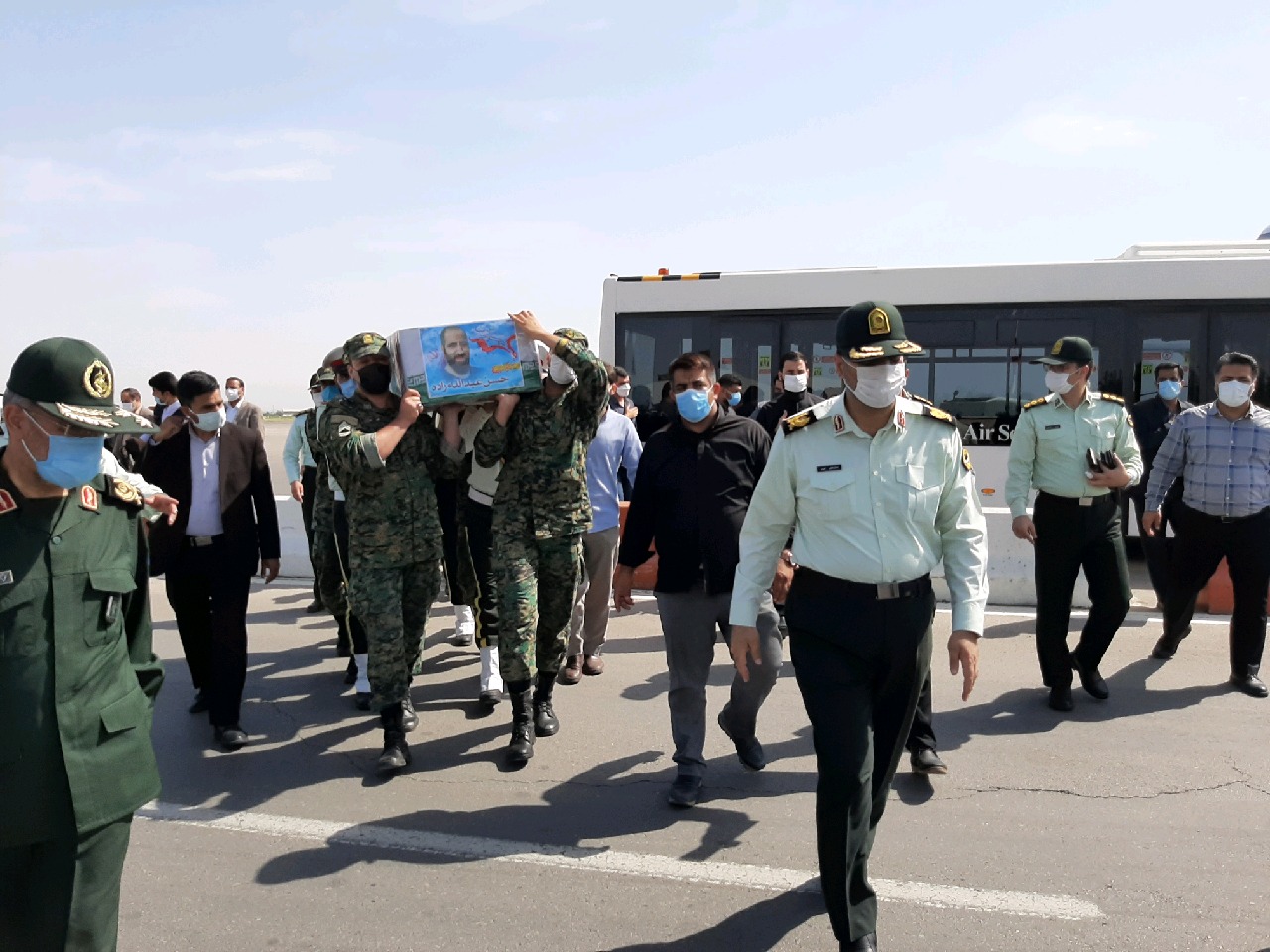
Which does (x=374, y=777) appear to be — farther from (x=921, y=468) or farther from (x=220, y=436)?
(x=921, y=468)

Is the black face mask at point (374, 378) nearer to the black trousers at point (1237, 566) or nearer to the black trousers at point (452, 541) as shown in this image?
the black trousers at point (452, 541)

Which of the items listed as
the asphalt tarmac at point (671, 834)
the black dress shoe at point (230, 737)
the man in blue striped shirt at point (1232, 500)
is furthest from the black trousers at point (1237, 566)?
the black dress shoe at point (230, 737)

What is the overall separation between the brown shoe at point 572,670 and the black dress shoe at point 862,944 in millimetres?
3435

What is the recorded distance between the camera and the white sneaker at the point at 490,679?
595cm

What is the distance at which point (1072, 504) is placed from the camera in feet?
19.1

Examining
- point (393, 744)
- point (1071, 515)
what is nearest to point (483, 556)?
point (393, 744)

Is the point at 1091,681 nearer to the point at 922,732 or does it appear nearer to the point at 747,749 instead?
the point at 922,732

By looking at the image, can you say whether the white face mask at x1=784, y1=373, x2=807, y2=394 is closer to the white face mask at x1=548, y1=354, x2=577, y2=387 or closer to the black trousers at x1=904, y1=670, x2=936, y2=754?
the white face mask at x1=548, y1=354, x2=577, y2=387

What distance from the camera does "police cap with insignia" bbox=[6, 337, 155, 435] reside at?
2.49 m

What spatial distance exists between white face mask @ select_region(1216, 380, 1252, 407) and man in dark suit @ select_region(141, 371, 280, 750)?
5526mm

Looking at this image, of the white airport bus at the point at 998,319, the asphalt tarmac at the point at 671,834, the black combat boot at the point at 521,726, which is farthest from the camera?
the white airport bus at the point at 998,319

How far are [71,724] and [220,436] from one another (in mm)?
3361

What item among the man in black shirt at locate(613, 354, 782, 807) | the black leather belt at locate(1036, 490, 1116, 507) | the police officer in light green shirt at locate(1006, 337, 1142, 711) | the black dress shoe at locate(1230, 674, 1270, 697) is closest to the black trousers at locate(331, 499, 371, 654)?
the man in black shirt at locate(613, 354, 782, 807)

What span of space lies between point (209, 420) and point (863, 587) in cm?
373
